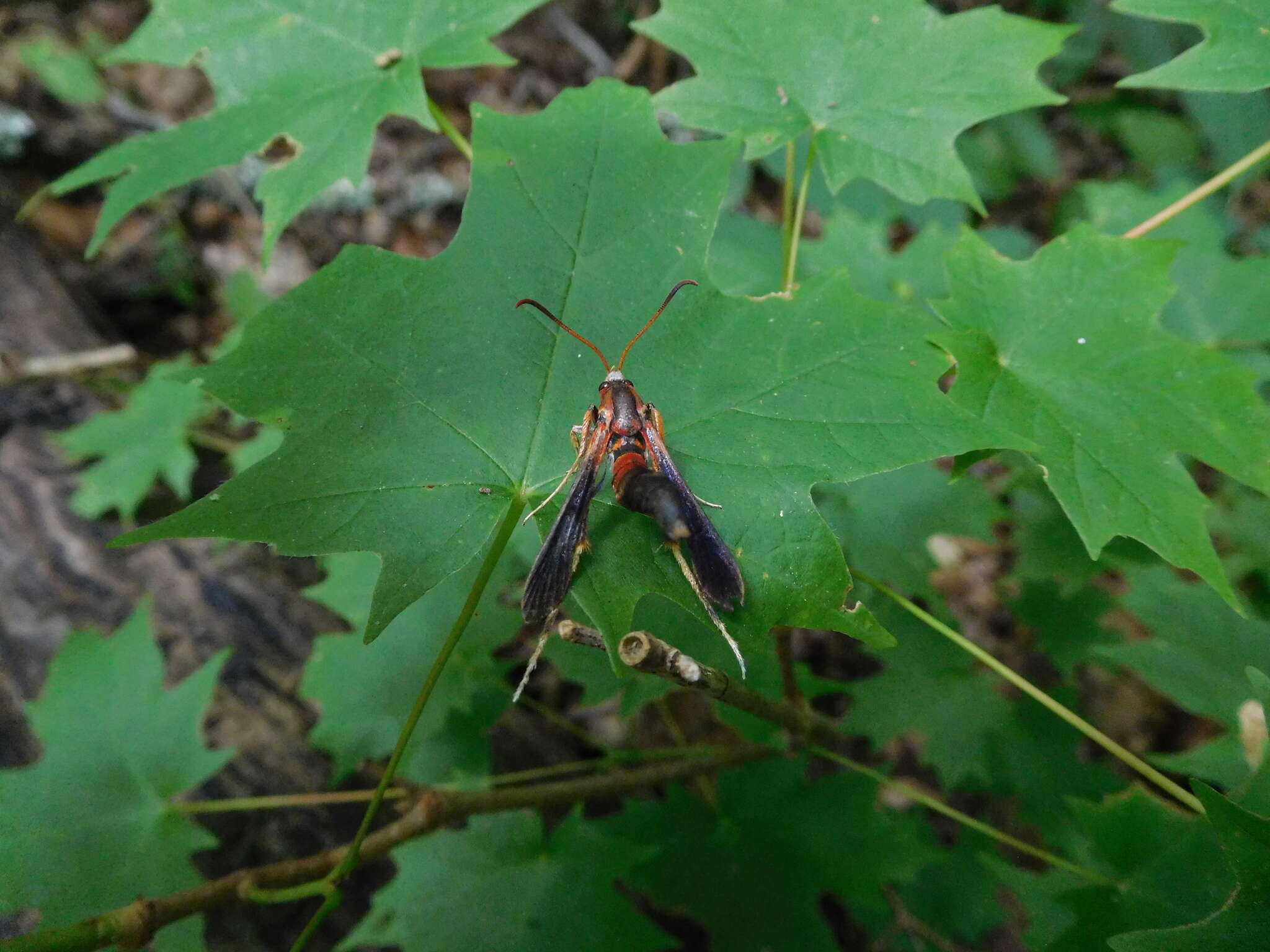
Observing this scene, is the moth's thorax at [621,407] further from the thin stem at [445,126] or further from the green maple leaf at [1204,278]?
the green maple leaf at [1204,278]

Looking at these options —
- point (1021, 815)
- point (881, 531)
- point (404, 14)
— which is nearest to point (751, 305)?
point (404, 14)

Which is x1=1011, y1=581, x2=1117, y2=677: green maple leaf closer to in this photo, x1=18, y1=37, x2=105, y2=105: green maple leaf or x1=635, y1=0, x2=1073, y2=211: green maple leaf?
x1=635, y1=0, x2=1073, y2=211: green maple leaf

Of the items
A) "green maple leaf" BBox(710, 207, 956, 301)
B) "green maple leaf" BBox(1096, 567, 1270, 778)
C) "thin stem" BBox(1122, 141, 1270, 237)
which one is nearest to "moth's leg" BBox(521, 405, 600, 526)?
Answer: "thin stem" BBox(1122, 141, 1270, 237)

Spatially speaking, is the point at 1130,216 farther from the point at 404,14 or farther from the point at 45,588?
the point at 45,588

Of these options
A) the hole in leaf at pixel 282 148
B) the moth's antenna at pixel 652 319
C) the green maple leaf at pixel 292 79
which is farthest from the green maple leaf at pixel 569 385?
the hole in leaf at pixel 282 148

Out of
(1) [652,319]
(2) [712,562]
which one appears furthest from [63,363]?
(2) [712,562]

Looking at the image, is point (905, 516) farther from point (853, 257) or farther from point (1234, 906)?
point (1234, 906)
